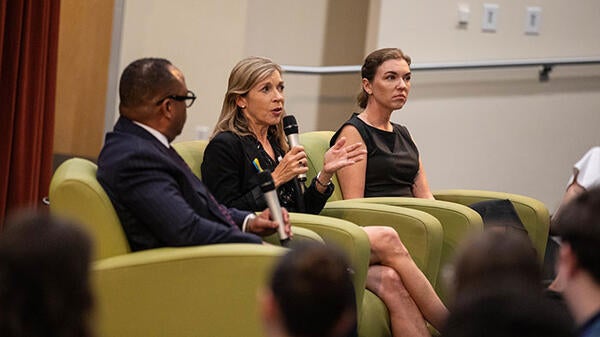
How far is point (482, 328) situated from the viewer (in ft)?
4.45

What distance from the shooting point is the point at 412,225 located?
3564 millimetres

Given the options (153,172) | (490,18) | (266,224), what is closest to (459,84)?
(490,18)

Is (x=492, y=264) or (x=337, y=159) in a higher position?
(x=492, y=264)

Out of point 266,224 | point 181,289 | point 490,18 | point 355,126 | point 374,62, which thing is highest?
point 490,18

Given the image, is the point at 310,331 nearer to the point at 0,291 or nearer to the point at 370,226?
the point at 0,291

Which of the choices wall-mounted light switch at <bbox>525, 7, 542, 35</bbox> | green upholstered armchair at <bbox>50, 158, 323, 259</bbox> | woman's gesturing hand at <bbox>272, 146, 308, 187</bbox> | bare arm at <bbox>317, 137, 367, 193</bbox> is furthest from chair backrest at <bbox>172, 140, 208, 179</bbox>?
wall-mounted light switch at <bbox>525, 7, 542, 35</bbox>

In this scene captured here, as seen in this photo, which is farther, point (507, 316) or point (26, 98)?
point (26, 98)

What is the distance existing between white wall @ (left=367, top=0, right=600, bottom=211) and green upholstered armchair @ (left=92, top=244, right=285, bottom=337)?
305 centimetres

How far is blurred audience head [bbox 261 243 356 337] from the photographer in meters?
1.45

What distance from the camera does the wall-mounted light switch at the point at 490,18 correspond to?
5750 millimetres

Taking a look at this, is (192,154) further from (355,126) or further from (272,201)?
(355,126)

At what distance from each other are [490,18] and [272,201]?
3.18 m

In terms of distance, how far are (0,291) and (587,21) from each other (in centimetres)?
510

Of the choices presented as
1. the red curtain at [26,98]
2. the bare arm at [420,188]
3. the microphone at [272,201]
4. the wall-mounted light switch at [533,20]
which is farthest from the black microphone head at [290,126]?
the wall-mounted light switch at [533,20]
